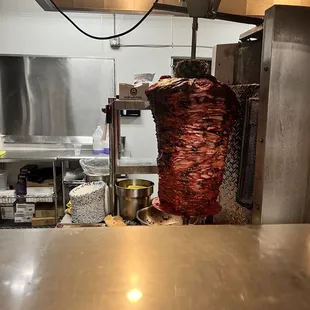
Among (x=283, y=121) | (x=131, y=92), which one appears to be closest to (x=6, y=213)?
(x=131, y=92)

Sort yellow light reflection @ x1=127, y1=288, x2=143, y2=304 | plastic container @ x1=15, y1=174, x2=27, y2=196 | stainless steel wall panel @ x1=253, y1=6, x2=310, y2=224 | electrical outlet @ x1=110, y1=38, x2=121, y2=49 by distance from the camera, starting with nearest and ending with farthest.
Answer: yellow light reflection @ x1=127, y1=288, x2=143, y2=304, stainless steel wall panel @ x1=253, y1=6, x2=310, y2=224, plastic container @ x1=15, y1=174, x2=27, y2=196, electrical outlet @ x1=110, y1=38, x2=121, y2=49

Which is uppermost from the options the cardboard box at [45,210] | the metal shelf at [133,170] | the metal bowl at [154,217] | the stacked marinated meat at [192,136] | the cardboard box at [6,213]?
the stacked marinated meat at [192,136]

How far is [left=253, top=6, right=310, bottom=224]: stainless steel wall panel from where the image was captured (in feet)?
2.92

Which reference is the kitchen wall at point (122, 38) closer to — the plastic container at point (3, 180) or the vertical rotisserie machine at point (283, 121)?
the plastic container at point (3, 180)

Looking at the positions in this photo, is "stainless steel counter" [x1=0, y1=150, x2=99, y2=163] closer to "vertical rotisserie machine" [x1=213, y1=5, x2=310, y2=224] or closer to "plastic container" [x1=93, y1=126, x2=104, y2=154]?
"plastic container" [x1=93, y1=126, x2=104, y2=154]

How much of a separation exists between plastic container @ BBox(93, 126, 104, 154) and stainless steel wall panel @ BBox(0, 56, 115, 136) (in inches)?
9.7

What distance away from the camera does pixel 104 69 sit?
4.15 metres

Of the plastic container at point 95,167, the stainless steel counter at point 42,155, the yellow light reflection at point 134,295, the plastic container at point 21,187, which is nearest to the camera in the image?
the yellow light reflection at point 134,295

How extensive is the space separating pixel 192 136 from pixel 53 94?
358 centimetres

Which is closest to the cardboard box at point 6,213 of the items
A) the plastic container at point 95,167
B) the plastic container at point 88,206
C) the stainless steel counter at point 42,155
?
the stainless steel counter at point 42,155

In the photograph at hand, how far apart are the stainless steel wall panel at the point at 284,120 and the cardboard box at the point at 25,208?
349 cm

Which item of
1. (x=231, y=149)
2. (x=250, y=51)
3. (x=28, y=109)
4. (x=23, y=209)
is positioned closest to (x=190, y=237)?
(x=231, y=149)

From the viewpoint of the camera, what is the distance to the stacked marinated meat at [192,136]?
94cm

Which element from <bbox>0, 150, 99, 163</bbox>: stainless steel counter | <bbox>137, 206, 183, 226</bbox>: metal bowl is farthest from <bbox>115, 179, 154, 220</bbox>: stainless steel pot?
<bbox>0, 150, 99, 163</bbox>: stainless steel counter
